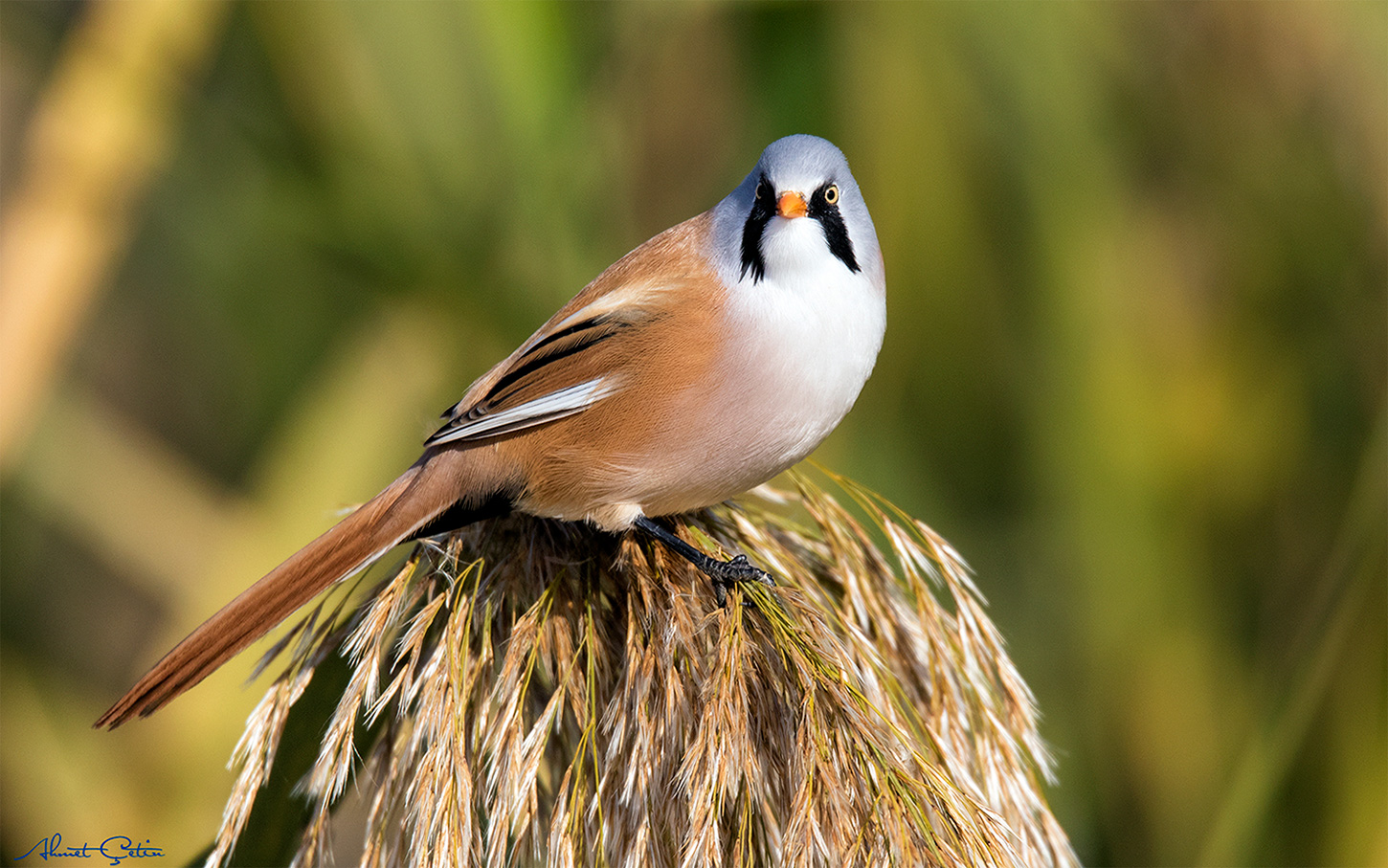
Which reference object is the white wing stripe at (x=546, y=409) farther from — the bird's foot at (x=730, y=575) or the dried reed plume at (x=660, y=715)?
the bird's foot at (x=730, y=575)

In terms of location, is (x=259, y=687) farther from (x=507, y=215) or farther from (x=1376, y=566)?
(x=1376, y=566)

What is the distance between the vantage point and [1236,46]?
10.3 feet

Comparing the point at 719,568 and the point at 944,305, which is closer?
the point at 719,568

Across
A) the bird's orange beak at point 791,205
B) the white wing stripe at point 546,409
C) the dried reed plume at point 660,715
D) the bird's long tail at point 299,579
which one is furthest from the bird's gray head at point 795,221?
the bird's long tail at point 299,579

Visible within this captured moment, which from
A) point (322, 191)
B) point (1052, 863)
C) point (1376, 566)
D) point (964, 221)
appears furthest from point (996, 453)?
point (322, 191)

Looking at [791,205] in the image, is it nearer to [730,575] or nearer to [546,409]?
[546,409]

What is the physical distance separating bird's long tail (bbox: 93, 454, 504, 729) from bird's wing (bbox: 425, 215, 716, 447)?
135 mm

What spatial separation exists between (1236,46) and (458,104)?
2143 mm

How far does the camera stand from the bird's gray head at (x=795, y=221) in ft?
6.64

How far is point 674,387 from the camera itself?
2.04 m

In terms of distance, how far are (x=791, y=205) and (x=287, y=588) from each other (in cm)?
107
